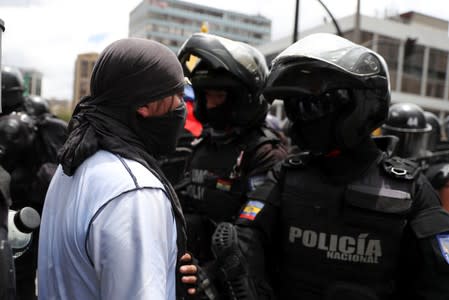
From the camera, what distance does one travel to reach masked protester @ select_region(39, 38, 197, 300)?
1192 millimetres

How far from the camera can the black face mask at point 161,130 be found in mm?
1496

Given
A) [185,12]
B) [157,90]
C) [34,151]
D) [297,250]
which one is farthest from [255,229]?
[185,12]

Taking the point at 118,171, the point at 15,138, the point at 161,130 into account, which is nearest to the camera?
the point at 118,171

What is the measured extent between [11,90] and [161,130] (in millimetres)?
3463

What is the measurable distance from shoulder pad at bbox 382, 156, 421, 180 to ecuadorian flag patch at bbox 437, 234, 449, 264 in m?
0.28

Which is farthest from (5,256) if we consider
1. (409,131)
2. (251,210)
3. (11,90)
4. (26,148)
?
(409,131)

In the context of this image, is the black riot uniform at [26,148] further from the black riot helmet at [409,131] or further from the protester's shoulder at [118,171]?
the black riot helmet at [409,131]

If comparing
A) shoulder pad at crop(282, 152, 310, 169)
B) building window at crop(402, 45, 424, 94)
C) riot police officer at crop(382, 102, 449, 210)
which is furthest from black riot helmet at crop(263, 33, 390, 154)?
building window at crop(402, 45, 424, 94)

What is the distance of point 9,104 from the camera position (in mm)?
4301

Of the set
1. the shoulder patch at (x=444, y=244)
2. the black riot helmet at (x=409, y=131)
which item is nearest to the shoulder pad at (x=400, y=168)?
the shoulder patch at (x=444, y=244)

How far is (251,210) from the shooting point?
7.43ft

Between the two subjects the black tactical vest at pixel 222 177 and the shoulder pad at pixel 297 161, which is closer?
the shoulder pad at pixel 297 161

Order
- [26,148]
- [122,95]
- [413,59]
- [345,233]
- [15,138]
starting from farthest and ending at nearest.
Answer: [413,59] → [26,148] → [15,138] → [345,233] → [122,95]

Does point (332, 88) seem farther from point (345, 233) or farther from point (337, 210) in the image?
point (345, 233)
